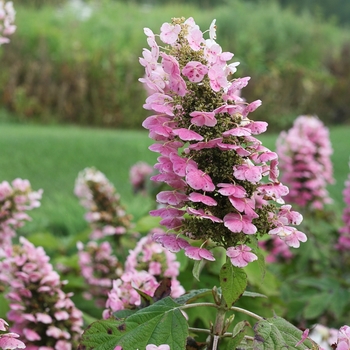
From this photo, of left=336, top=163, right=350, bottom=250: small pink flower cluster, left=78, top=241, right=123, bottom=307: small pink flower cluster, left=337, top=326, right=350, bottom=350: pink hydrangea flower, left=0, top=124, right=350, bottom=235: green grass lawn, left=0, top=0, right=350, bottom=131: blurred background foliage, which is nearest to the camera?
left=337, top=326, right=350, bottom=350: pink hydrangea flower

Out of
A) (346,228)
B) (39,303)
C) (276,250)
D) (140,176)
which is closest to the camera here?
(39,303)

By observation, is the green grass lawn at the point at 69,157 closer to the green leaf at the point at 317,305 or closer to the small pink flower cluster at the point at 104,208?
the small pink flower cluster at the point at 104,208

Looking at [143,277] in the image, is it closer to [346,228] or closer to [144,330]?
[144,330]

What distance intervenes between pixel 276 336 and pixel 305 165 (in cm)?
158

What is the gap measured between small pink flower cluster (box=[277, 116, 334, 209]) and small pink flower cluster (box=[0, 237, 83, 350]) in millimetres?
1292

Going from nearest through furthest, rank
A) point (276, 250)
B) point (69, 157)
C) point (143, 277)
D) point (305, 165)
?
point (143, 277), point (305, 165), point (276, 250), point (69, 157)

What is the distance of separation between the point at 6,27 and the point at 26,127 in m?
6.44

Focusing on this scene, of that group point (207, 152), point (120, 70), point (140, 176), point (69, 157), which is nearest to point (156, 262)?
point (207, 152)

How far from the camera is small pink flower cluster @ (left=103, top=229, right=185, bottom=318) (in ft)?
3.54

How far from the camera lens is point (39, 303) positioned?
1267 mm

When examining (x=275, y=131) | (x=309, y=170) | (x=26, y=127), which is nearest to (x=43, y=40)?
(x=26, y=127)

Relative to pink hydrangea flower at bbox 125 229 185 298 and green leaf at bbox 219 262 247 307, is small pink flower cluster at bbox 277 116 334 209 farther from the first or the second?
green leaf at bbox 219 262 247 307

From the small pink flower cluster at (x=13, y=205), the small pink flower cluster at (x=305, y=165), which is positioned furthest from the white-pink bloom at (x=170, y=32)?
the small pink flower cluster at (x=305, y=165)

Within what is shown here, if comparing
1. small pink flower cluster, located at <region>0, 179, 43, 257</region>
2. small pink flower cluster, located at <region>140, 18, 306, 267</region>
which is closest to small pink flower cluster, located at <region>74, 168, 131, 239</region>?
small pink flower cluster, located at <region>0, 179, 43, 257</region>
